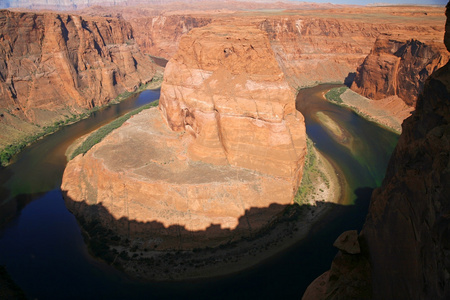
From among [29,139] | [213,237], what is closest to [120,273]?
[213,237]

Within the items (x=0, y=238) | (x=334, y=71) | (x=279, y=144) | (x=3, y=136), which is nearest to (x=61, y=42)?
(x=3, y=136)

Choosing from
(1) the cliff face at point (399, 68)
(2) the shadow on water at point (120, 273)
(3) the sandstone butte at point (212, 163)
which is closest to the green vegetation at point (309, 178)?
(2) the shadow on water at point (120, 273)

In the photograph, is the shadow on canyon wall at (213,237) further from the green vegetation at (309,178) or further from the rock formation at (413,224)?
the rock formation at (413,224)

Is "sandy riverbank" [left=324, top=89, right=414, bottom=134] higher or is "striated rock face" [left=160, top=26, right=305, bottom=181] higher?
"striated rock face" [left=160, top=26, right=305, bottom=181]

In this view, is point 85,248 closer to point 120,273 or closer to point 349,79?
point 120,273

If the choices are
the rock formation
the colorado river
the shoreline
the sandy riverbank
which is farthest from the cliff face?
the rock formation

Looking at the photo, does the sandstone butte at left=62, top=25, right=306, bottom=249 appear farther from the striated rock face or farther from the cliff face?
the cliff face

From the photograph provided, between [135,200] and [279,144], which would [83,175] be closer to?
[135,200]
